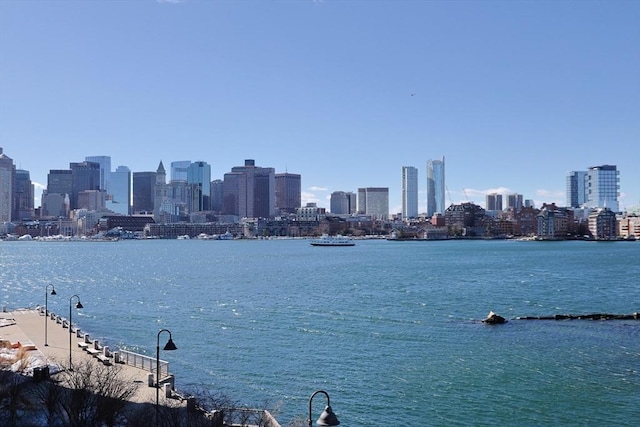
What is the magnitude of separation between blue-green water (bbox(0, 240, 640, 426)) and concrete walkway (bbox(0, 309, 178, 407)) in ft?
9.56

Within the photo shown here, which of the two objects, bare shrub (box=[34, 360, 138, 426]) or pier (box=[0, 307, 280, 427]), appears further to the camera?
pier (box=[0, 307, 280, 427])

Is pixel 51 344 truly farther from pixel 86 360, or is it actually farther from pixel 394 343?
pixel 394 343

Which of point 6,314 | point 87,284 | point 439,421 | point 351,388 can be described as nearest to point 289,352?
point 351,388

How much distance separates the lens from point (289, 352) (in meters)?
35.3

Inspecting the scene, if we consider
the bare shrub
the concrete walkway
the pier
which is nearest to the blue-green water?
the pier

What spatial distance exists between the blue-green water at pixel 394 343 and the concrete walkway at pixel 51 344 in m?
2.91

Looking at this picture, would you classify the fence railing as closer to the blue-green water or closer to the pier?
the pier

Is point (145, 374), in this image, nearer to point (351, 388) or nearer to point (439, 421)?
point (351, 388)

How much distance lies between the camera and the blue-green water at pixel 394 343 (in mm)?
25656

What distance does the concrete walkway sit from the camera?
78.3 ft

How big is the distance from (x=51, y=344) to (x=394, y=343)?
714 inches

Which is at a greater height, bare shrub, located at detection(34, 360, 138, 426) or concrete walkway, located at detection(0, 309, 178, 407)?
bare shrub, located at detection(34, 360, 138, 426)

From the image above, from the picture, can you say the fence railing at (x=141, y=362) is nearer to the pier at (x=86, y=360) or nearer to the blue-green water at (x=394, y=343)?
the pier at (x=86, y=360)

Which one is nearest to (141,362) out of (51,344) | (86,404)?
(51,344)
